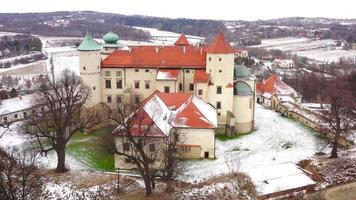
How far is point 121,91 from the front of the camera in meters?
59.2

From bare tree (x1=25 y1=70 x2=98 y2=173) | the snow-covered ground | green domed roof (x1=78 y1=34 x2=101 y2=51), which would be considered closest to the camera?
bare tree (x1=25 y1=70 x2=98 y2=173)

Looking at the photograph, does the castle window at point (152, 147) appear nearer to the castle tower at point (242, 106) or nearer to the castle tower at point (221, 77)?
the castle tower at point (221, 77)

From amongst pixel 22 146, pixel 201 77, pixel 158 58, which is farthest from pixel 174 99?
pixel 22 146

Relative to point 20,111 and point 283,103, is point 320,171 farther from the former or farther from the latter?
point 20,111

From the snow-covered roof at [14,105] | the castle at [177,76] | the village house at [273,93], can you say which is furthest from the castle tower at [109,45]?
the village house at [273,93]

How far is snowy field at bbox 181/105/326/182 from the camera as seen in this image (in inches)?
1710

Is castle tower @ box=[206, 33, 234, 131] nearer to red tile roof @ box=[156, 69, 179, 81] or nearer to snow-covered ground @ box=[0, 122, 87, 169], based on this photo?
red tile roof @ box=[156, 69, 179, 81]

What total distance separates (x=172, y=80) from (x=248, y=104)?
9.89 m

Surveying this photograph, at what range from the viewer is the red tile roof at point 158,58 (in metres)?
57.0

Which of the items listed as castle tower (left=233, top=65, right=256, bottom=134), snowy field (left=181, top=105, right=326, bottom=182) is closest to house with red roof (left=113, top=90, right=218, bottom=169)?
snowy field (left=181, top=105, right=326, bottom=182)

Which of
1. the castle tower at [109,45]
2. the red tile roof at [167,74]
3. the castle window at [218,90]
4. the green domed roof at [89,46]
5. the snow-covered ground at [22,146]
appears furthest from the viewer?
the castle tower at [109,45]

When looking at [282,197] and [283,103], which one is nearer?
[282,197]

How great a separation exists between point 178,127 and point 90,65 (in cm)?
1765

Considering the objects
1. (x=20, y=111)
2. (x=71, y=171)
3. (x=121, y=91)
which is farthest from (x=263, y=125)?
(x=20, y=111)
